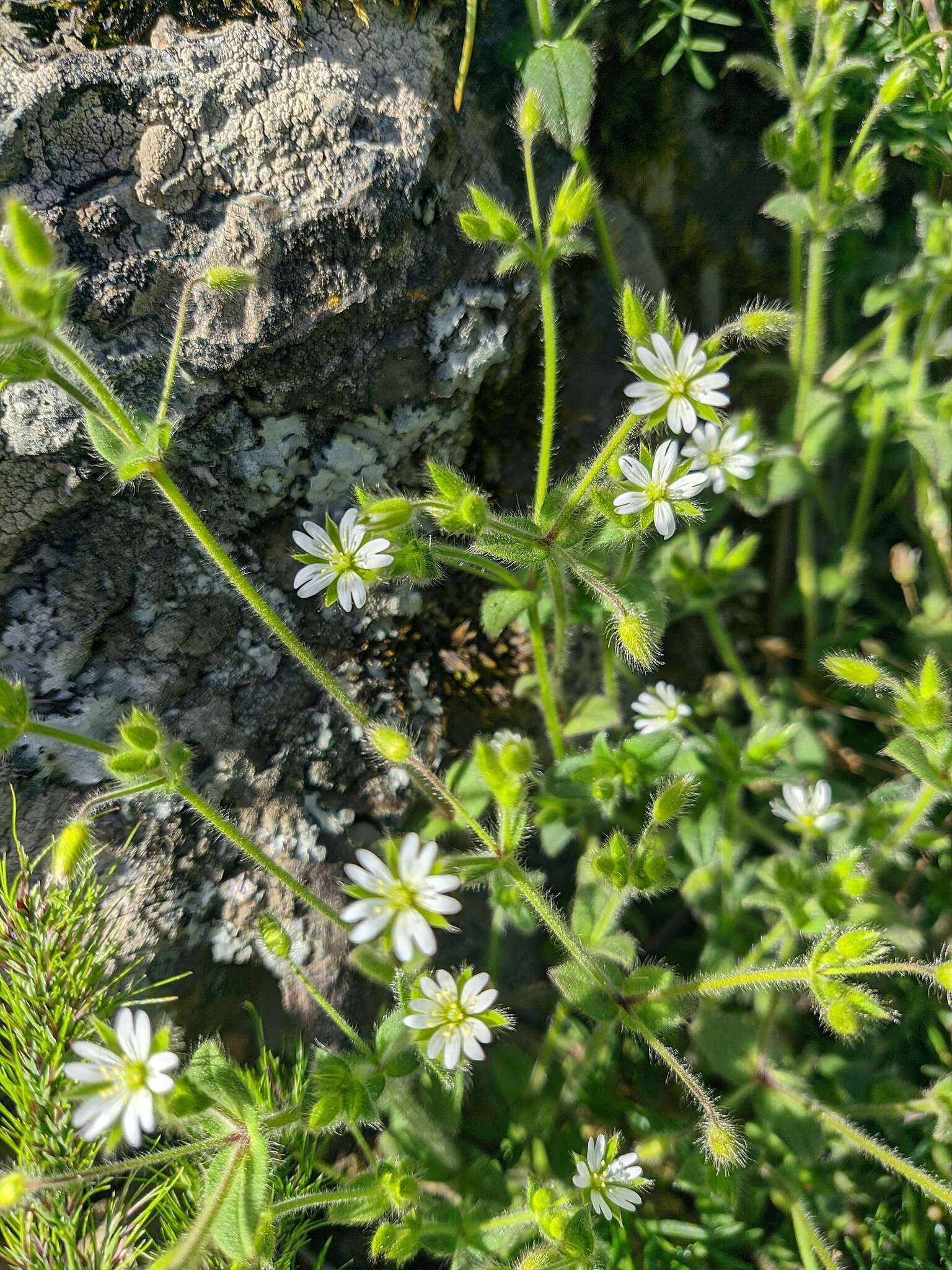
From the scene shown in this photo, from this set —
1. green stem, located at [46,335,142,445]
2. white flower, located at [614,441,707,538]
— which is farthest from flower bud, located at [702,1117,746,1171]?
green stem, located at [46,335,142,445]

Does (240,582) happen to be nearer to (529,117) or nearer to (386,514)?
(386,514)

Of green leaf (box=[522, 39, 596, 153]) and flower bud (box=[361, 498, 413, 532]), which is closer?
flower bud (box=[361, 498, 413, 532])

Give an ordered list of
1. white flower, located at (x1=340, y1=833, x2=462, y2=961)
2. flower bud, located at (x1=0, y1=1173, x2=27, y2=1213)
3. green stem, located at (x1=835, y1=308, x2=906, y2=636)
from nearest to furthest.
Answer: flower bud, located at (x1=0, y1=1173, x2=27, y2=1213)
white flower, located at (x1=340, y1=833, x2=462, y2=961)
green stem, located at (x1=835, y1=308, x2=906, y2=636)

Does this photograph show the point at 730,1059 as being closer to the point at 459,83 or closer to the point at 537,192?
the point at 537,192

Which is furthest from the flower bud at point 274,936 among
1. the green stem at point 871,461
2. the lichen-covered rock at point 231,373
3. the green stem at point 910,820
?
the green stem at point 871,461

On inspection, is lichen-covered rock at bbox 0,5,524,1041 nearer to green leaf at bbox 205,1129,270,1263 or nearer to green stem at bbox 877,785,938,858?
green leaf at bbox 205,1129,270,1263
